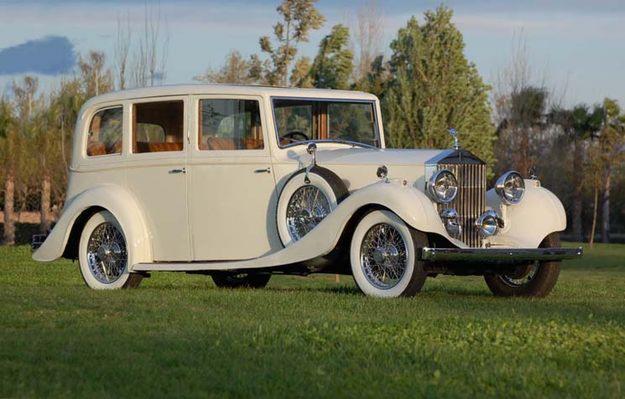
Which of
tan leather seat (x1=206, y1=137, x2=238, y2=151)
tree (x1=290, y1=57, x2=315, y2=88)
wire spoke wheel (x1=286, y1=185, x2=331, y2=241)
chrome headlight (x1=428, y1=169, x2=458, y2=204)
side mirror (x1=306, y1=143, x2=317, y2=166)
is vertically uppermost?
tree (x1=290, y1=57, x2=315, y2=88)

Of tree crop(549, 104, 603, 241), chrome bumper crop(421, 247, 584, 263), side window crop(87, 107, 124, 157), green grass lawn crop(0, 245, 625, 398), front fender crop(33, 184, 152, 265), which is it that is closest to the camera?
green grass lawn crop(0, 245, 625, 398)

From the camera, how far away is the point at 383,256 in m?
10.8

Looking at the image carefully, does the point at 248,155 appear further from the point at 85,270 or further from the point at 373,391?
the point at 373,391

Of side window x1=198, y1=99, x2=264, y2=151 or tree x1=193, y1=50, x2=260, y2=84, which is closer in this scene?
side window x1=198, y1=99, x2=264, y2=151

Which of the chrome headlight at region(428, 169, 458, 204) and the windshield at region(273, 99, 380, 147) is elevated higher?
the windshield at region(273, 99, 380, 147)

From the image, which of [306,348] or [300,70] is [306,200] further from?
[300,70]

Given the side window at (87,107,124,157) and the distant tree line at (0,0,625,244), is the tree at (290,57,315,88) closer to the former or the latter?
the distant tree line at (0,0,625,244)

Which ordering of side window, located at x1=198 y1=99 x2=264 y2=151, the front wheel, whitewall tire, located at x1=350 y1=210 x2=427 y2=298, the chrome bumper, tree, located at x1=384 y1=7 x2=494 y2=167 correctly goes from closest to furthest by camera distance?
the chrome bumper → whitewall tire, located at x1=350 y1=210 x2=427 y2=298 → the front wheel → side window, located at x1=198 y1=99 x2=264 y2=151 → tree, located at x1=384 y1=7 x2=494 y2=167

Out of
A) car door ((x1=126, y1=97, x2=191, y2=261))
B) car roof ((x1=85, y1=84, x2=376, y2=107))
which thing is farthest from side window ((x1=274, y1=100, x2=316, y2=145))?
car door ((x1=126, y1=97, x2=191, y2=261))

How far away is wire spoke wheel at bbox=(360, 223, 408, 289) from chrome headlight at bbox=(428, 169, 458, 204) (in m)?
0.52

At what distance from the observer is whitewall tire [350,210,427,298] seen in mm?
10484

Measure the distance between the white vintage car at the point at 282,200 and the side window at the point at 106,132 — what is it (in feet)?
0.06

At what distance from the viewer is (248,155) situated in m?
11.9

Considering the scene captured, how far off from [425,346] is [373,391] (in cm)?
130
